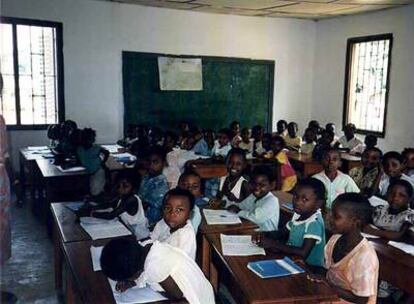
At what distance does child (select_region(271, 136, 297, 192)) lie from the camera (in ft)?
16.1

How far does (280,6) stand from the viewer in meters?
6.62

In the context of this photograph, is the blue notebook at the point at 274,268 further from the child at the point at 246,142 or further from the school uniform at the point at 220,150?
the child at the point at 246,142

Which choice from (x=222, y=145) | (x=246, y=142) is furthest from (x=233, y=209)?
(x=246, y=142)

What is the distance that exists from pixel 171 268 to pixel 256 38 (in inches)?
260

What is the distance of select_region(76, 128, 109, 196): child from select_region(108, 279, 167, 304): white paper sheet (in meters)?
2.91

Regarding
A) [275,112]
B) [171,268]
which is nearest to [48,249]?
[171,268]

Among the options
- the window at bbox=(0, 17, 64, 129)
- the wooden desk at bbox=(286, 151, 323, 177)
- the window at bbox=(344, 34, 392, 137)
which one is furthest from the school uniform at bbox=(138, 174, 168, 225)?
the window at bbox=(344, 34, 392, 137)

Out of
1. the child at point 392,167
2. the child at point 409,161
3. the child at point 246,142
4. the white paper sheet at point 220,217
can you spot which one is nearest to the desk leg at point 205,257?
the white paper sheet at point 220,217

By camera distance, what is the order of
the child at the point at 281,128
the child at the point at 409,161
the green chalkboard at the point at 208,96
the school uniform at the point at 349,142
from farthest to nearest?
the child at the point at 281,128, the green chalkboard at the point at 208,96, the school uniform at the point at 349,142, the child at the point at 409,161

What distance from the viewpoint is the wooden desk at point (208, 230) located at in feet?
8.57

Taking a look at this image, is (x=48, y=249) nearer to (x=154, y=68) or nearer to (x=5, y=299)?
(x=5, y=299)

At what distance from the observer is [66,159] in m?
4.90

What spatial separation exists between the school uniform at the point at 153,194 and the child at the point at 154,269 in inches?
54.3

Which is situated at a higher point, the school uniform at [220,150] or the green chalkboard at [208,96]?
the green chalkboard at [208,96]
